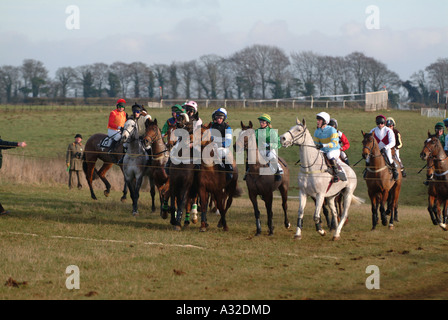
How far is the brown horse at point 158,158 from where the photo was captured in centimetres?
1373

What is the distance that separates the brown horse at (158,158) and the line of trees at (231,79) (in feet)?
214

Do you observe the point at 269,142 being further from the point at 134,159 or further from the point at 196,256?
the point at 134,159

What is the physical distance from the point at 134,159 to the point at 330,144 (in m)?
5.22

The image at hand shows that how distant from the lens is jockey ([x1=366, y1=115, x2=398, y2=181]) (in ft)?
47.4

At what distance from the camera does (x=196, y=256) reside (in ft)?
33.0

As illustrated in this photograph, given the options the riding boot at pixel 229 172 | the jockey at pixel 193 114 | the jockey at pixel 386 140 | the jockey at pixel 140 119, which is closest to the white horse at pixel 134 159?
the jockey at pixel 140 119

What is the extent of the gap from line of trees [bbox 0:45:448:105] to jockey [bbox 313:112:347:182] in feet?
220

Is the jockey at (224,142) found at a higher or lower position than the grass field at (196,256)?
higher

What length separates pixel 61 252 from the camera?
9.99 meters

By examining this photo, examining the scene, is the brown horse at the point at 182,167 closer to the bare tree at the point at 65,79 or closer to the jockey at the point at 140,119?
the jockey at the point at 140,119

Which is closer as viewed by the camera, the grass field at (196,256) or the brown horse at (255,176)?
the grass field at (196,256)

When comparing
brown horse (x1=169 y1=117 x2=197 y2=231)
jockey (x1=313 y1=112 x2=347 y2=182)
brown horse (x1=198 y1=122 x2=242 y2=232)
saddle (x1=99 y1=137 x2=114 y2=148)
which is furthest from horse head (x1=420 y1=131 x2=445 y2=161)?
saddle (x1=99 y1=137 x2=114 y2=148)

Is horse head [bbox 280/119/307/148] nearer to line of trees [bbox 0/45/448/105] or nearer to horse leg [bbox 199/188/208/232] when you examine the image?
horse leg [bbox 199/188/208/232]

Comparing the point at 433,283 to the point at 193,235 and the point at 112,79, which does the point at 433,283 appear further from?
the point at 112,79
